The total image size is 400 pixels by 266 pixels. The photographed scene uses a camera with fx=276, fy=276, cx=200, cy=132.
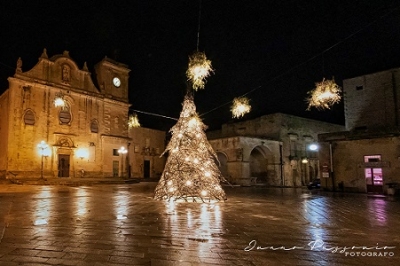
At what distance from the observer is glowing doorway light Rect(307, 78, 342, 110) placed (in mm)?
8148

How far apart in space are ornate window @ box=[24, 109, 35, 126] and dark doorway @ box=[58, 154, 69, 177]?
3.78m

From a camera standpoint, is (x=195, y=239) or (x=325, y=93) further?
(x=325, y=93)

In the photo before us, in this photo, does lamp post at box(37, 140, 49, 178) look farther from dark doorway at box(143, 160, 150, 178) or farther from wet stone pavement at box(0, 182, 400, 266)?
wet stone pavement at box(0, 182, 400, 266)

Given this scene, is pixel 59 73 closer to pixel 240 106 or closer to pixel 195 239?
pixel 240 106

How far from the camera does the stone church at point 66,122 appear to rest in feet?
76.2

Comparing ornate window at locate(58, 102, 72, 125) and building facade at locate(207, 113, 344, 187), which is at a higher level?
ornate window at locate(58, 102, 72, 125)

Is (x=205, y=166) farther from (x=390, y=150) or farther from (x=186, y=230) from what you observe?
(x=390, y=150)

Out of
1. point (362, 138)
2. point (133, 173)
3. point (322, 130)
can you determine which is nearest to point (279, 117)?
point (322, 130)

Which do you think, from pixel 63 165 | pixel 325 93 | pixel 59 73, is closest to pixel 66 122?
pixel 63 165

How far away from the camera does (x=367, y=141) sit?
17.5 meters

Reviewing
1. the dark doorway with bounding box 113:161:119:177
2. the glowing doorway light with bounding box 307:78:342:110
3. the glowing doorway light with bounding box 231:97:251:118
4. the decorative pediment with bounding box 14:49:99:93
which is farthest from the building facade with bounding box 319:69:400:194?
the decorative pediment with bounding box 14:49:99:93

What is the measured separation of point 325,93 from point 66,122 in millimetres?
24948

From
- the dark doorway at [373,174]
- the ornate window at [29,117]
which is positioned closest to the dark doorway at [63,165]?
the ornate window at [29,117]

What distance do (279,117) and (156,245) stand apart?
2950 centimetres
